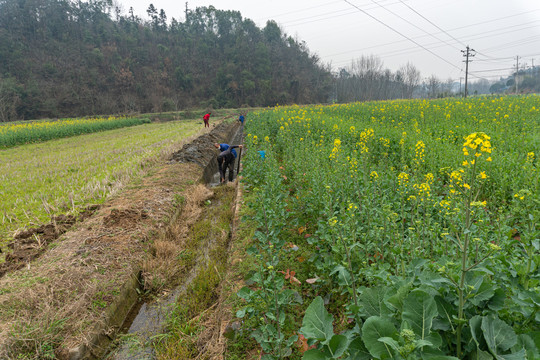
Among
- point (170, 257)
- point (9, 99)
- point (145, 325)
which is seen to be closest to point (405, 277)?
point (145, 325)

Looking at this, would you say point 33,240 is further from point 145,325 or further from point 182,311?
point 182,311

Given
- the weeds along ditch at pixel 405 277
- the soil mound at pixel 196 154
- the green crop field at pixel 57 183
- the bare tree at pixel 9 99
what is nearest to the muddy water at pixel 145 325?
the weeds along ditch at pixel 405 277

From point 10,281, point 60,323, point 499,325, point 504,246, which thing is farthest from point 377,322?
point 10,281

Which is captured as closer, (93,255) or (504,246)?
(504,246)

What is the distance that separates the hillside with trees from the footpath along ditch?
49.6 metres

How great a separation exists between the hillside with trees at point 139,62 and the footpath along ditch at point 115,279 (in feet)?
163

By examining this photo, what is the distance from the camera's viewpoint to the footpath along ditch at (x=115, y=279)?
2975 millimetres

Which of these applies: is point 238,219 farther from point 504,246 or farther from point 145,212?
point 504,246

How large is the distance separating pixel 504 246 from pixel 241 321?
259 centimetres

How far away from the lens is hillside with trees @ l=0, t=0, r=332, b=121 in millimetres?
51469

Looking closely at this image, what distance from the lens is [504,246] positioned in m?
2.33

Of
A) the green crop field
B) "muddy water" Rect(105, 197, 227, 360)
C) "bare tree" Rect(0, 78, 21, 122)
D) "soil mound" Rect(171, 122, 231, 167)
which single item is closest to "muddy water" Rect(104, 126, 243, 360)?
"muddy water" Rect(105, 197, 227, 360)

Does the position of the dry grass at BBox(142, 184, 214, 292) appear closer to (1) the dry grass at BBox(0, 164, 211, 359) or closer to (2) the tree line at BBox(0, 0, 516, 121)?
(1) the dry grass at BBox(0, 164, 211, 359)

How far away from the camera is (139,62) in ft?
217
